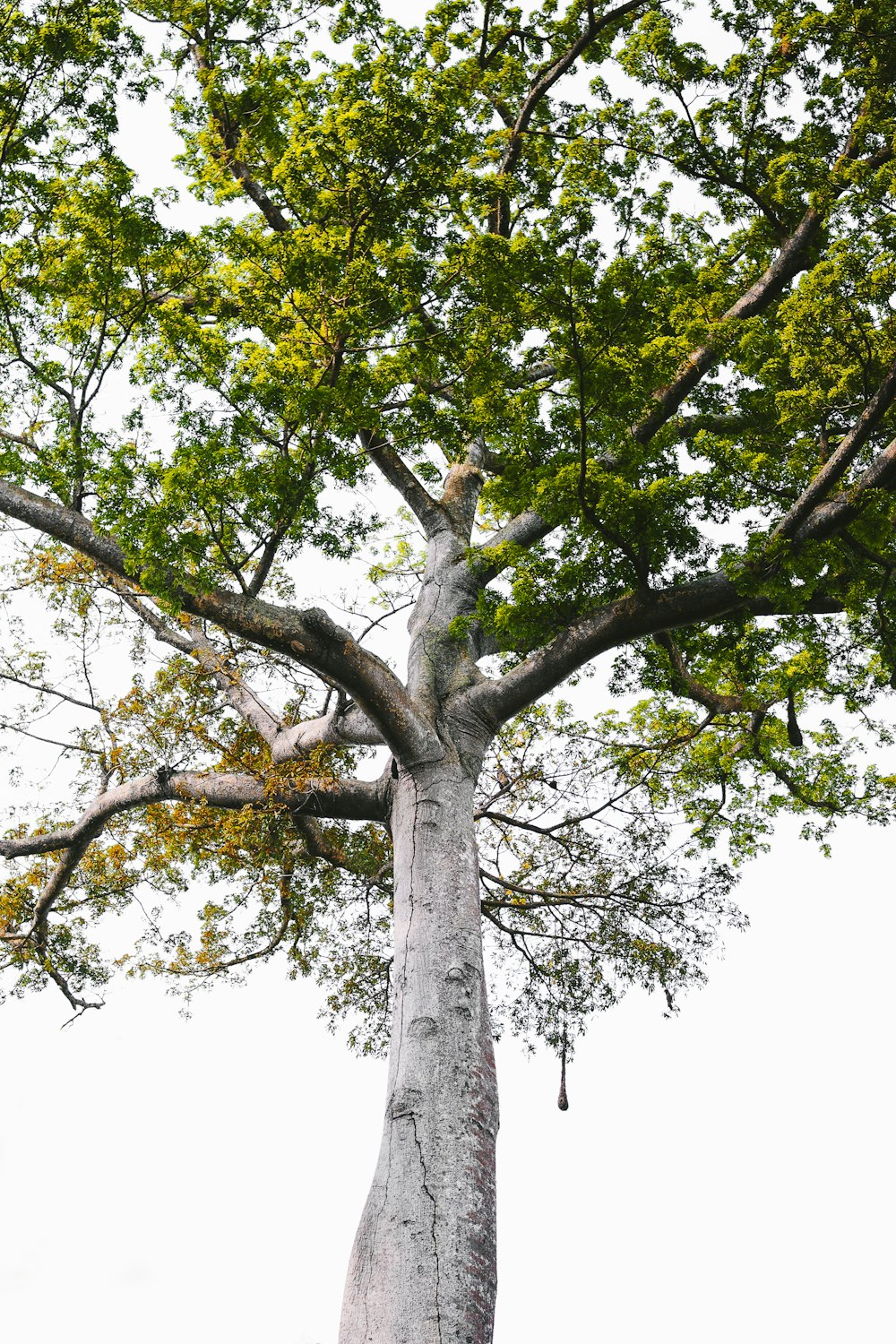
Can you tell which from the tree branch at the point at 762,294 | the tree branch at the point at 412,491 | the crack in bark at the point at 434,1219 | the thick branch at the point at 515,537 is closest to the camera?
the crack in bark at the point at 434,1219

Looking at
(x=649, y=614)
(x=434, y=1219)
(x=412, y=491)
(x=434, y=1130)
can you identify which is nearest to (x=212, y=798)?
(x=412, y=491)

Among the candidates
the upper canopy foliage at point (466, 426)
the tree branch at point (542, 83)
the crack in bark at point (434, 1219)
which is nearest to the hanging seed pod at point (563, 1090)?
the upper canopy foliage at point (466, 426)

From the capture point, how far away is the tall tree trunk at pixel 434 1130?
3.28 m

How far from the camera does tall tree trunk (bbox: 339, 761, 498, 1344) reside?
3.28 m

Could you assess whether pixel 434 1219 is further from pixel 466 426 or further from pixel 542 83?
pixel 542 83

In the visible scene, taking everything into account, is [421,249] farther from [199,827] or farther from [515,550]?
[199,827]

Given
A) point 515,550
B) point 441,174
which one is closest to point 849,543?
point 515,550

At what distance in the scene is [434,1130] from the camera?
12.4 feet

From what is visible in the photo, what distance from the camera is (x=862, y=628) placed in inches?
277

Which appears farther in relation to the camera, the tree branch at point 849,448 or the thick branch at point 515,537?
the thick branch at point 515,537

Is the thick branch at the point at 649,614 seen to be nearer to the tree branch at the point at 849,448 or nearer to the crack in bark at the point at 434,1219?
the tree branch at the point at 849,448

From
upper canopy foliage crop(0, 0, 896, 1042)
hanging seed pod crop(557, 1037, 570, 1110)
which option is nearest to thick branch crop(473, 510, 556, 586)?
upper canopy foliage crop(0, 0, 896, 1042)

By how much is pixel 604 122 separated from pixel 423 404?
3559 millimetres

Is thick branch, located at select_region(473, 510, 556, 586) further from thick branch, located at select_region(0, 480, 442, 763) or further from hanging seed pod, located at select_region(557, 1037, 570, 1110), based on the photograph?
hanging seed pod, located at select_region(557, 1037, 570, 1110)
